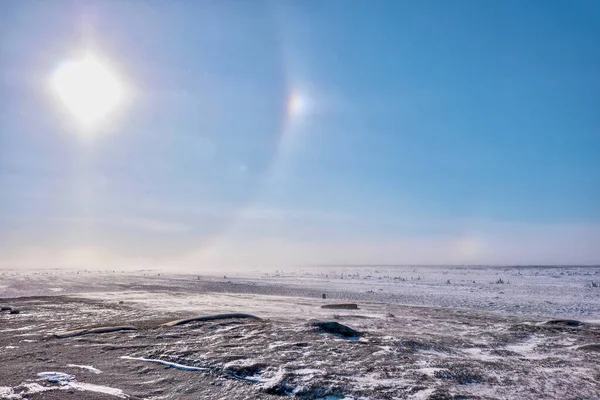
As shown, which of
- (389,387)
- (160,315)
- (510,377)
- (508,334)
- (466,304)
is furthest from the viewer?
(466,304)

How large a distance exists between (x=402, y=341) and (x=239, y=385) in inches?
220

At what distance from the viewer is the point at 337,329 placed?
1270cm

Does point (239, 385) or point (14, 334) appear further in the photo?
point (14, 334)

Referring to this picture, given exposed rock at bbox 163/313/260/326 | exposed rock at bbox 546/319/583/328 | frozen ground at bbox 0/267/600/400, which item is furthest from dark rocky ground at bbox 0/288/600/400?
exposed rock at bbox 163/313/260/326

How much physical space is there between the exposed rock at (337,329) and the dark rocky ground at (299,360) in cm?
26

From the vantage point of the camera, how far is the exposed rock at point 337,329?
41.0 ft

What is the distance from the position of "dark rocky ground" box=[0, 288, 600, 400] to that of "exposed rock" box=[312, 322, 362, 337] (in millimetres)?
264

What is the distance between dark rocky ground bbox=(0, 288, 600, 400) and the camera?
7.44m

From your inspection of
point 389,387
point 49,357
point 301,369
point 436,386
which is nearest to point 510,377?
point 436,386

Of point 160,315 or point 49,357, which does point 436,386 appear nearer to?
point 49,357

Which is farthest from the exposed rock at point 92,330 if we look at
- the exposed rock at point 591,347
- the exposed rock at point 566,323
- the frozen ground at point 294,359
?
the exposed rock at point 566,323

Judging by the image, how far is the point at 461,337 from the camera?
42.9 ft

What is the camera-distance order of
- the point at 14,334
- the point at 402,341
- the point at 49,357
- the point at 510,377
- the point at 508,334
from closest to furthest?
the point at 510,377
the point at 49,357
the point at 402,341
the point at 14,334
the point at 508,334

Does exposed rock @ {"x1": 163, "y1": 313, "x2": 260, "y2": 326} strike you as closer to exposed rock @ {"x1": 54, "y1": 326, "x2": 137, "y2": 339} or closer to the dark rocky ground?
the dark rocky ground
